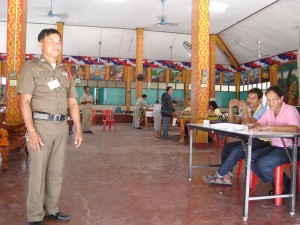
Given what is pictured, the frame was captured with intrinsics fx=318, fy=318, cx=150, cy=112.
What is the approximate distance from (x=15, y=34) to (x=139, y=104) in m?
6.15

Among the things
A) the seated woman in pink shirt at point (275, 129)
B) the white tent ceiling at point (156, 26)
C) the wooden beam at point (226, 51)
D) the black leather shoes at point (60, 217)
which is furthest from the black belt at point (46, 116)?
the wooden beam at point (226, 51)

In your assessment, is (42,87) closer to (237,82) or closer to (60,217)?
(60,217)

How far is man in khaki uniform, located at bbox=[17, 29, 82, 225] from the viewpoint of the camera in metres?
2.15

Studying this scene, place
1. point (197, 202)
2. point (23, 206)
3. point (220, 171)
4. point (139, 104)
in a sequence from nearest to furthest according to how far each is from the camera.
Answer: point (23, 206), point (197, 202), point (220, 171), point (139, 104)

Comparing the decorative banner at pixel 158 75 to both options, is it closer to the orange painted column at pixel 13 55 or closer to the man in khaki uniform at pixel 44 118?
the orange painted column at pixel 13 55

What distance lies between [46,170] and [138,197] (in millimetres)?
1007

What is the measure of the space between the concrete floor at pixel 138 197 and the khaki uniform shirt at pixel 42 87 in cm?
86

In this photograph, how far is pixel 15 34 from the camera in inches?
241

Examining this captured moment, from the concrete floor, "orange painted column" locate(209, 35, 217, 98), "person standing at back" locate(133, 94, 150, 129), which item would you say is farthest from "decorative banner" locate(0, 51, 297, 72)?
the concrete floor

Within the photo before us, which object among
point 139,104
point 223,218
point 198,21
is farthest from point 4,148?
point 139,104

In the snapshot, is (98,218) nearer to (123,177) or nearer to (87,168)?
(123,177)

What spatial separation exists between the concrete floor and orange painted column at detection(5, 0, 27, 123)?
56.0 inches

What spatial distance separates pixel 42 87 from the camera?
2.21 metres

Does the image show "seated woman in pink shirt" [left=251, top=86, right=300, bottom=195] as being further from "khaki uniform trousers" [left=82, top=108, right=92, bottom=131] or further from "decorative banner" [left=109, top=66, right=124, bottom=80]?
"decorative banner" [left=109, top=66, right=124, bottom=80]
